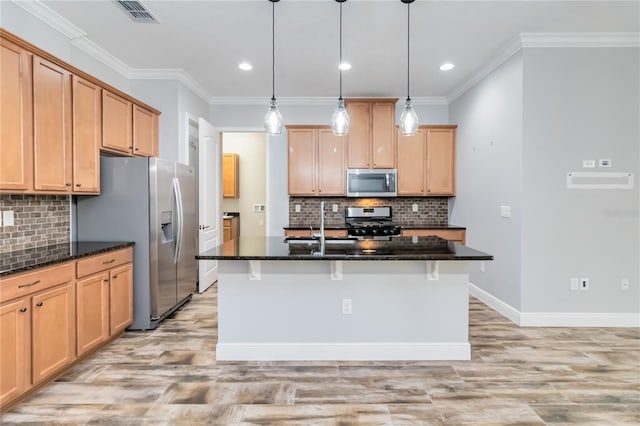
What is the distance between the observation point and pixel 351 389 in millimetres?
2418

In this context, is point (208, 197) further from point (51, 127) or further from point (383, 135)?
point (383, 135)

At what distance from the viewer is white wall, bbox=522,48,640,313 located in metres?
3.54

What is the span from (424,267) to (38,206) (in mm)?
3209

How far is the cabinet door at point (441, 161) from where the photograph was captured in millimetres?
5410

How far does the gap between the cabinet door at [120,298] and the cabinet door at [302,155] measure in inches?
106

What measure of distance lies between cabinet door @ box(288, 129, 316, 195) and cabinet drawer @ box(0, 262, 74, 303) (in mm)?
3282

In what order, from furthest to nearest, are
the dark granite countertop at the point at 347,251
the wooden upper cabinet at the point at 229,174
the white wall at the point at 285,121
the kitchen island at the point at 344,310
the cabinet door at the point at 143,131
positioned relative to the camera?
the wooden upper cabinet at the point at 229,174 < the white wall at the point at 285,121 < the cabinet door at the point at 143,131 < the kitchen island at the point at 344,310 < the dark granite countertop at the point at 347,251

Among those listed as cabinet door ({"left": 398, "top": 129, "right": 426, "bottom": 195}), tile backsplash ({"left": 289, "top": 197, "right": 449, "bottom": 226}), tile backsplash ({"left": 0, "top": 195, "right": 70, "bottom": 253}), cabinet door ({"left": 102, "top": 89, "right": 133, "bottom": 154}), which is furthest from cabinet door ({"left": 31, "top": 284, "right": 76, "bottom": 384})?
cabinet door ({"left": 398, "top": 129, "right": 426, "bottom": 195})

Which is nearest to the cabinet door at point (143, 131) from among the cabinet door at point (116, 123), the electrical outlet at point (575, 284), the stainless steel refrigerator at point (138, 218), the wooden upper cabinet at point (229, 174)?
the cabinet door at point (116, 123)

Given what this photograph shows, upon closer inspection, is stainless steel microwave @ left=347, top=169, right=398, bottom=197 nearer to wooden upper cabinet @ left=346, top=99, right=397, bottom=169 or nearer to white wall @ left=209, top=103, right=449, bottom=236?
wooden upper cabinet @ left=346, top=99, right=397, bottom=169

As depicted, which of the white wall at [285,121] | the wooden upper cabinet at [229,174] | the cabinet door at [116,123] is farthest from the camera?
the wooden upper cabinet at [229,174]

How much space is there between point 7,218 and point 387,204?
4.57 metres

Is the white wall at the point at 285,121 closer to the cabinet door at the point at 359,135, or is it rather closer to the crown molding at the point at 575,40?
the cabinet door at the point at 359,135

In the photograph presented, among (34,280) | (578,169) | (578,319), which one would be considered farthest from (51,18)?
(578,319)
